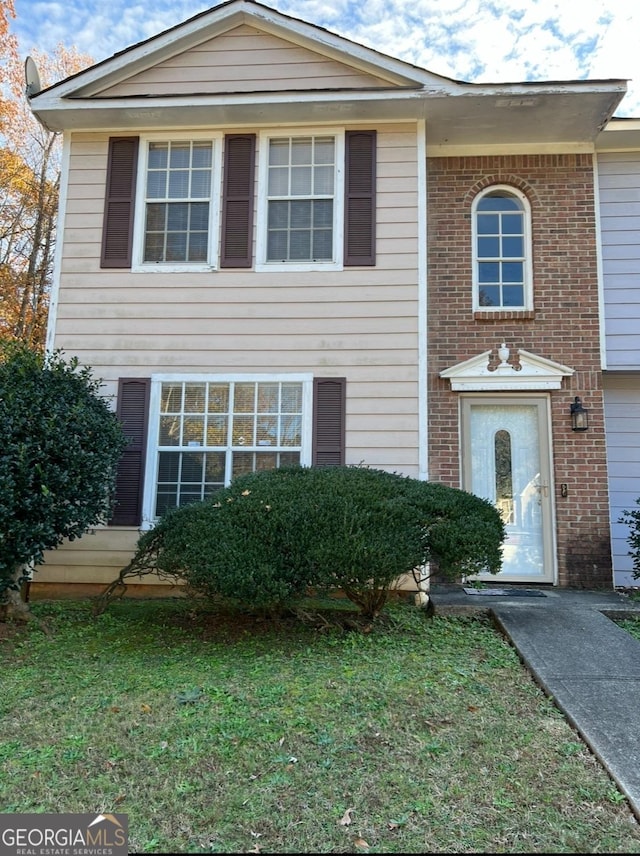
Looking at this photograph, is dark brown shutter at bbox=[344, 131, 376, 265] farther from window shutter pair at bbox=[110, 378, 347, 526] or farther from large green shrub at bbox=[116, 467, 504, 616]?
large green shrub at bbox=[116, 467, 504, 616]

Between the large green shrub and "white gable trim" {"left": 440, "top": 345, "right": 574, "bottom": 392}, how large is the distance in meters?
2.13

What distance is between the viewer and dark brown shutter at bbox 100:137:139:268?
646cm

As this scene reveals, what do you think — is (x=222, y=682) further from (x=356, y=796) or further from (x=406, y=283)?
(x=406, y=283)

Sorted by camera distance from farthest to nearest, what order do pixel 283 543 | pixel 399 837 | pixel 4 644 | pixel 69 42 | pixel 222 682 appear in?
pixel 69 42
pixel 4 644
pixel 283 543
pixel 222 682
pixel 399 837

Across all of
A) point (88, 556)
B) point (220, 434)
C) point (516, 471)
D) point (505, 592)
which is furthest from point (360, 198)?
point (88, 556)

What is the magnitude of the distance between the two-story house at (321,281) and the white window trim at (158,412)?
0.07ft

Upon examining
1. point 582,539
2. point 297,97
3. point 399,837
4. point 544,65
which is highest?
point 544,65

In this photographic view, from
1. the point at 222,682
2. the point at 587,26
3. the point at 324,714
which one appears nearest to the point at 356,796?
the point at 324,714

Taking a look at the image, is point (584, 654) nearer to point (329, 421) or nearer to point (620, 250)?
point (329, 421)

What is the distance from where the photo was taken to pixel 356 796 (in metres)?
2.47

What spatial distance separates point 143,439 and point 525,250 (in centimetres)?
480

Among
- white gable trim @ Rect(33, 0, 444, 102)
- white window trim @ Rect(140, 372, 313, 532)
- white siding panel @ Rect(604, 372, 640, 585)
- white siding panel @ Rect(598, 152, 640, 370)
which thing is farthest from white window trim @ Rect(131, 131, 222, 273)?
white siding panel @ Rect(604, 372, 640, 585)

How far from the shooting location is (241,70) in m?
6.52

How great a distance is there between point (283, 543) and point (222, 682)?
1007 mm
